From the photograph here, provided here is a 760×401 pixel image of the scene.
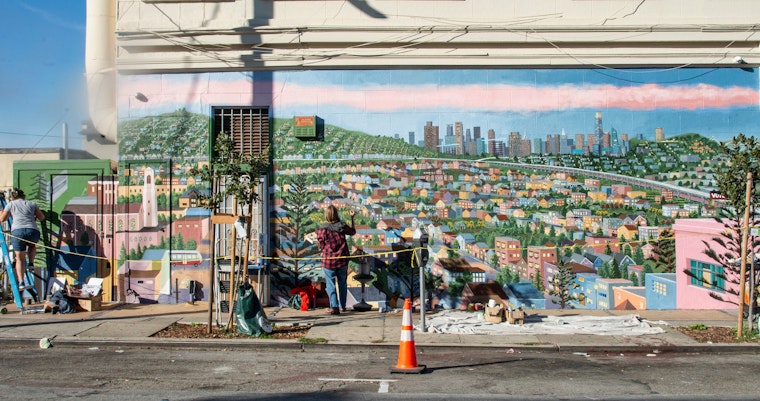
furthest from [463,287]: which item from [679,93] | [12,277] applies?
[12,277]

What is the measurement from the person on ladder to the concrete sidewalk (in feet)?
2.81

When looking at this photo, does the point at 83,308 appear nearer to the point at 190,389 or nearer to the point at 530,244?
the point at 190,389

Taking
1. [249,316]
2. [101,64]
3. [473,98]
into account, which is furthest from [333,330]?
[101,64]

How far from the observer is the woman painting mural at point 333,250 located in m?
12.3

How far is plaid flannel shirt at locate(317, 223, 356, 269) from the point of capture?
12328 millimetres

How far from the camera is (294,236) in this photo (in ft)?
43.3

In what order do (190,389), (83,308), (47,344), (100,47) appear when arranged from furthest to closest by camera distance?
(100,47) → (83,308) → (47,344) → (190,389)

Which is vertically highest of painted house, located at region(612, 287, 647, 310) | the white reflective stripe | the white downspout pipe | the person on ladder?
the white downspout pipe

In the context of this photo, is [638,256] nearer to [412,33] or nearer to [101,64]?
[412,33]

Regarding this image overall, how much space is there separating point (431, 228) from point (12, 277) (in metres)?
7.14

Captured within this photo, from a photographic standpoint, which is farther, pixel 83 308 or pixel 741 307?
pixel 83 308

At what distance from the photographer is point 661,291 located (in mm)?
13195

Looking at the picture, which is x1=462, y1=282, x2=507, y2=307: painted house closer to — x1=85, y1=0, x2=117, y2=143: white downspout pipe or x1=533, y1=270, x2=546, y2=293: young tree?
x1=533, y1=270, x2=546, y2=293: young tree

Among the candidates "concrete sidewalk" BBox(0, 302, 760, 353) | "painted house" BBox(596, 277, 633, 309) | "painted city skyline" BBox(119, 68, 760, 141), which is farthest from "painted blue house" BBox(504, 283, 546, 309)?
"painted city skyline" BBox(119, 68, 760, 141)
